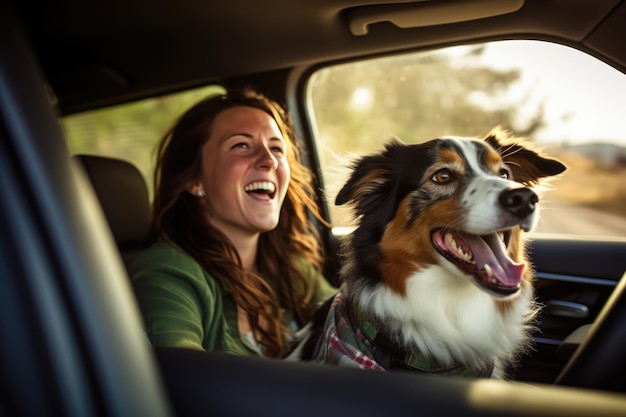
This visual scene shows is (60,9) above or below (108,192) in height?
above

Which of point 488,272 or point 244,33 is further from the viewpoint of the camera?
point 244,33

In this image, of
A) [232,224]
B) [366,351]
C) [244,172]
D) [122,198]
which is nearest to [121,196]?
[122,198]

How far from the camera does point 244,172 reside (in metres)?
2.16

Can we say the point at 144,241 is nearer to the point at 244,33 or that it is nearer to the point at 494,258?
the point at 244,33

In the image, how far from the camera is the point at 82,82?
2.68m

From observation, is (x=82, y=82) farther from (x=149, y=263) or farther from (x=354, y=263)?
(x=354, y=263)

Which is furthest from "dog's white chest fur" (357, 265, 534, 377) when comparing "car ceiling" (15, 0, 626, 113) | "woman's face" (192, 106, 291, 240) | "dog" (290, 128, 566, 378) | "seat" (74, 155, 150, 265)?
"seat" (74, 155, 150, 265)

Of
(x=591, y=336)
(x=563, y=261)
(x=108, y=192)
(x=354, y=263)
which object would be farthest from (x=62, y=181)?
(x=563, y=261)

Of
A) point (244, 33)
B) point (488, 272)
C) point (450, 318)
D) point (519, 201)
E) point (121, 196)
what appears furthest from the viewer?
point (121, 196)

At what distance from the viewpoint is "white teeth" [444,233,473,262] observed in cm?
185

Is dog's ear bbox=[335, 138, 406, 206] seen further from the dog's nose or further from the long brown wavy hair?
the dog's nose

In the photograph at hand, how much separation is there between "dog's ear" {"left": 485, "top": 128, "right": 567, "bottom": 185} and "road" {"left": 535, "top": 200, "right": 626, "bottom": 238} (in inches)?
18.8

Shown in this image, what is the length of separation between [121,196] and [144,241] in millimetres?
243

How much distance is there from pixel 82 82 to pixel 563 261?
7.40ft
